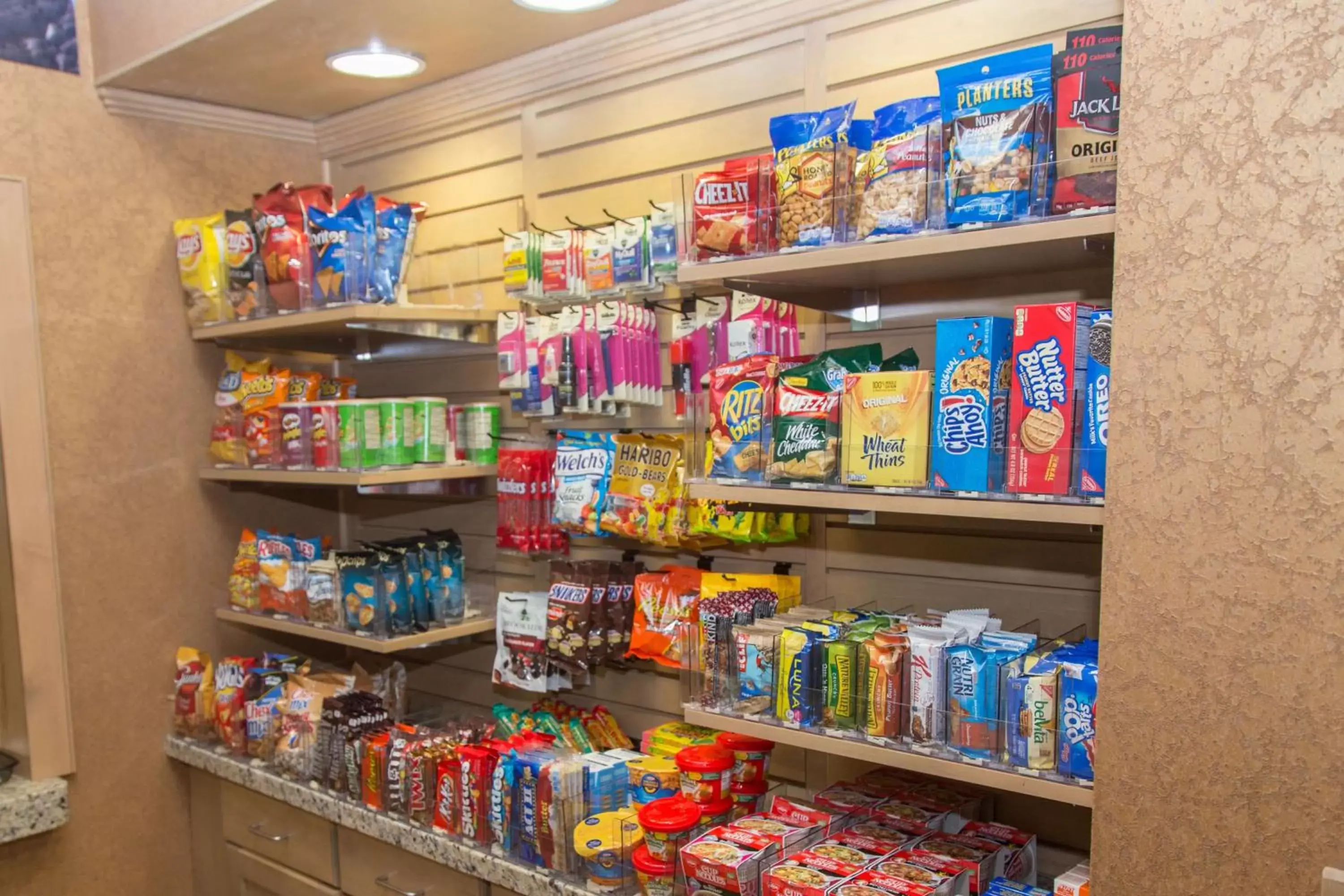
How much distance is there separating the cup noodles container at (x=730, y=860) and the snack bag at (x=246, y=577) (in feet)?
6.24

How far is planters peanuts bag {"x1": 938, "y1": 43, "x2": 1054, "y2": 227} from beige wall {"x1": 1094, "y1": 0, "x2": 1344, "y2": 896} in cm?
23

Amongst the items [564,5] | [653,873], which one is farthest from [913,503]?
[564,5]

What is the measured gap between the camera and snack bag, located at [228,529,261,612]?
3.31m

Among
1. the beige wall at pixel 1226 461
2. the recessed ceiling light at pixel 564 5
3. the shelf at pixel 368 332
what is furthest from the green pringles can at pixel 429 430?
the beige wall at pixel 1226 461

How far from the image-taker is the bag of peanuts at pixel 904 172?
1764 mm

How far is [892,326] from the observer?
227 cm

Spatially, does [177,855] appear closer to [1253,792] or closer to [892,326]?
[892,326]

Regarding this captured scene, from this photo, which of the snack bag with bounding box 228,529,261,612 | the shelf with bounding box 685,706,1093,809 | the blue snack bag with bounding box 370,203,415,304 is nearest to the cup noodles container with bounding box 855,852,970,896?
the shelf with bounding box 685,706,1093,809

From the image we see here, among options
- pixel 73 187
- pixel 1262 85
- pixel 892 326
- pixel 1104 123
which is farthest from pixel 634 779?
pixel 73 187

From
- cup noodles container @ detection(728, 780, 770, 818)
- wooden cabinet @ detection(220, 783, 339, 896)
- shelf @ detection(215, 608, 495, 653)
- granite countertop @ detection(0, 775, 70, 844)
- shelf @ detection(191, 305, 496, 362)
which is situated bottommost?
wooden cabinet @ detection(220, 783, 339, 896)

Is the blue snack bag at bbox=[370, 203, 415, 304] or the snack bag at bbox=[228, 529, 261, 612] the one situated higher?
the blue snack bag at bbox=[370, 203, 415, 304]

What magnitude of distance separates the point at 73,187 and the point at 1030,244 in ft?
9.11

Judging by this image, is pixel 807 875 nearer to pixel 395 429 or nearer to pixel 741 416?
pixel 741 416

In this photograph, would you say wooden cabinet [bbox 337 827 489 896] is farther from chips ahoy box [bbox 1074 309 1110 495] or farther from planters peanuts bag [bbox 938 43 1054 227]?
planters peanuts bag [bbox 938 43 1054 227]
